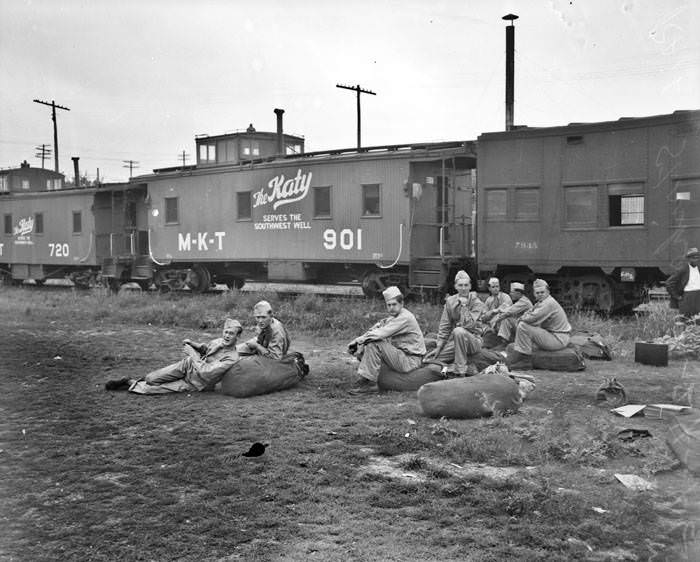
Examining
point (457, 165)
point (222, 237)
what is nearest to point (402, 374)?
point (457, 165)

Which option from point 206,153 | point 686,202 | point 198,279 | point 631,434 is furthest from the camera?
point 206,153

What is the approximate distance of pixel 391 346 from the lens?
7656 mm

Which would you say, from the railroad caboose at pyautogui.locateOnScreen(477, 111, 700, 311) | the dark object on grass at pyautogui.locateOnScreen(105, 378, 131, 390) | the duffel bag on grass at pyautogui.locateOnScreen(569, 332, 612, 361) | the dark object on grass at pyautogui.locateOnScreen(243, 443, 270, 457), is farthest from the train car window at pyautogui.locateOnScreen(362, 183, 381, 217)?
the dark object on grass at pyautogui.locateOnScreen(243, 443, 270, 457)

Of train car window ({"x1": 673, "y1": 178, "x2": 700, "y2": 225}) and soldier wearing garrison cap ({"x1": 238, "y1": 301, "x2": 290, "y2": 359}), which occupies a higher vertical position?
train car window ({"x1": 673, "y1": 178, "x2": 700, "y2": 225})

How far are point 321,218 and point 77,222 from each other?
10.5 metres

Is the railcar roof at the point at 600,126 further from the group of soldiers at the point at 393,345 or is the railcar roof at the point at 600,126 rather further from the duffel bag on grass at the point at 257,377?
the duffel bag on grass at the point at 257,377

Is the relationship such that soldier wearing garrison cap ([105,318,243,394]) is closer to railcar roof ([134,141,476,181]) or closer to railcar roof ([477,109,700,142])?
railcar roof ([477,109,700,142])

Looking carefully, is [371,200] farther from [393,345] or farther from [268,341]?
[393,345]

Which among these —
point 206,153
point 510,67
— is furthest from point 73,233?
point 510,67

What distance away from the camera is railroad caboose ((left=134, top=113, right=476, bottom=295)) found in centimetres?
1533

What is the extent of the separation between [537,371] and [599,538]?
496cm

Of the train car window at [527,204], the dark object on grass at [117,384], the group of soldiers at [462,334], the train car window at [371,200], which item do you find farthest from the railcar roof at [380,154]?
the dark object on grass at [117,384]

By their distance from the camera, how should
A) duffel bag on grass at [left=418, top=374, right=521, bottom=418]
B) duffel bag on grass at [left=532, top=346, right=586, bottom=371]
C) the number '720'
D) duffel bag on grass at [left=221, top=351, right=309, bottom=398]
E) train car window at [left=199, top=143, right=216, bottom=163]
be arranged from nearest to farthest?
duffel bag on grass at [left=418, top=374, right=521, bottom=418]
duffel bag on grass at [left=221, top=351, right=309, bottom=398]
duffel bag on grass at [left=532, top=346, right=586, bottom=371]
the number '720'
train car window at [left=199, top=143, right=216, bottom=163]

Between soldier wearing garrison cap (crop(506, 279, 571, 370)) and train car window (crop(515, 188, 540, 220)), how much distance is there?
5336 millimetres
